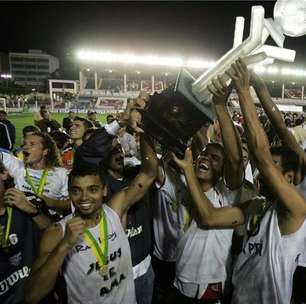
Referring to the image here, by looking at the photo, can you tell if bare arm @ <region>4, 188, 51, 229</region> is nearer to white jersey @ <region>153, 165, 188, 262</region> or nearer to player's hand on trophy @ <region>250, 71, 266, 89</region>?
white jersey @ <region>153, 165, 188, 262</region>

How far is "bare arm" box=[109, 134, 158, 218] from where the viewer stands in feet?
8.05

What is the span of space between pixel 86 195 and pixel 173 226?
0.99 metres

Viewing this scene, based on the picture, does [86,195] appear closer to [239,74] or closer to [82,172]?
[82,172]

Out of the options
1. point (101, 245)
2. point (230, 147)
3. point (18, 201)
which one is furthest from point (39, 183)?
point (230, 147)

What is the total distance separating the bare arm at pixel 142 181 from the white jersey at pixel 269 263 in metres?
0.83

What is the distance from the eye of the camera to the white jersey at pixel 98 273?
6.89 feet

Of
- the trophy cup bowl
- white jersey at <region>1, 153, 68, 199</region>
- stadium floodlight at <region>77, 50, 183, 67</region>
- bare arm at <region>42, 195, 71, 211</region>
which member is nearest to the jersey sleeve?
white jersey at <region>1, 153, 68, 199</region>

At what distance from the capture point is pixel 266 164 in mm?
1938

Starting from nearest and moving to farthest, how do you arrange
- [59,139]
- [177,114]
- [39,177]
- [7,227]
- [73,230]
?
1. [73,230]
2. [177,114]
3. [7,227]
4. [39,177]
5. [59,139]

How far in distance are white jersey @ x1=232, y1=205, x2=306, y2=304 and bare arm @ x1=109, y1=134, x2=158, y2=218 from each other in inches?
32.6

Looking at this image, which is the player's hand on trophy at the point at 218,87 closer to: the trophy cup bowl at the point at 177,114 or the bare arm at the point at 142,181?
the trophy cup bowl at the point at 177,114

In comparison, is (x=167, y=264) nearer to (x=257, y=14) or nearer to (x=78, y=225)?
(x=78, y=225)

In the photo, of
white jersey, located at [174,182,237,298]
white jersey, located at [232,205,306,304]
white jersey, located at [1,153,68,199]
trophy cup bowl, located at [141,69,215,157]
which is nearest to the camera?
trophy cup bowl, located at [141,69,215,157]

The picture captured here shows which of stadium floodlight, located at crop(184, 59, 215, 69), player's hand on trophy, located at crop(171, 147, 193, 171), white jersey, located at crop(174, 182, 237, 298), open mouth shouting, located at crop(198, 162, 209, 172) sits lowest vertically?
white jersey, located at crop(174, 182, 237, 298)
